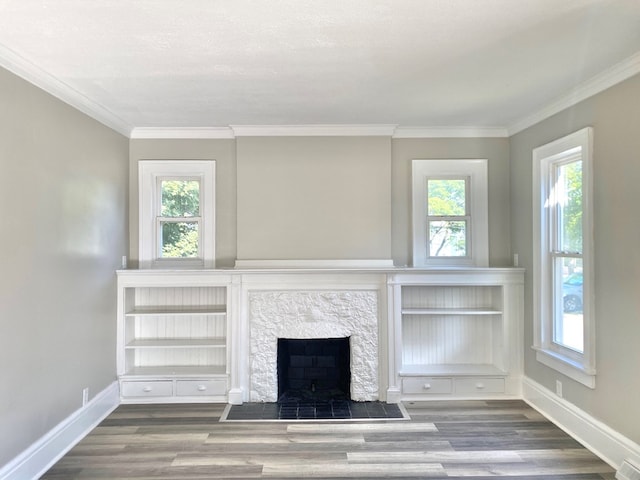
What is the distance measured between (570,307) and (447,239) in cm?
128

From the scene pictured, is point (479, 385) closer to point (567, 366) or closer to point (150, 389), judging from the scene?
point (567, 366)

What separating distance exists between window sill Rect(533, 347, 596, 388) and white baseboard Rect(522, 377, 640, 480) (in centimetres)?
24

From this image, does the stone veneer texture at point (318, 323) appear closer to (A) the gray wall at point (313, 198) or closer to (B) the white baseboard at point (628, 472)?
(A) the gray wall at point (313, 198)

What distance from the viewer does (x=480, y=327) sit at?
4.05 meters

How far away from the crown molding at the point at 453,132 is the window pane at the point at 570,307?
1.47 m

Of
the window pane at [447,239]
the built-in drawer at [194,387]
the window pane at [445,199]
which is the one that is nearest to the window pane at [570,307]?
the window pane at [447,239]

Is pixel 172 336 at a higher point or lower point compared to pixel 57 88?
lower

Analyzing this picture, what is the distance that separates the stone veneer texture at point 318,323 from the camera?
12.1ft

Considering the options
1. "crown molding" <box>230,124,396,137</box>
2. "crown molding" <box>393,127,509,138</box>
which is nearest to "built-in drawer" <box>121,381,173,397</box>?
"crown molding" <box>230,124,396,137</box>

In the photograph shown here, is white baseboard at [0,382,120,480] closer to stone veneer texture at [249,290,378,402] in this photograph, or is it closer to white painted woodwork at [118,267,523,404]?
white painted woodwork at [118,267,523,404]

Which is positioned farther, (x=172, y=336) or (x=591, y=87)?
(x=172, y=336)

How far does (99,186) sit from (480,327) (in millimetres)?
3909

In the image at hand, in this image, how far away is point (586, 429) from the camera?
2.89 meters

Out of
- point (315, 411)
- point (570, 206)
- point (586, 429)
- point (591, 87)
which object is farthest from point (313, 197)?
point (586, 429)
